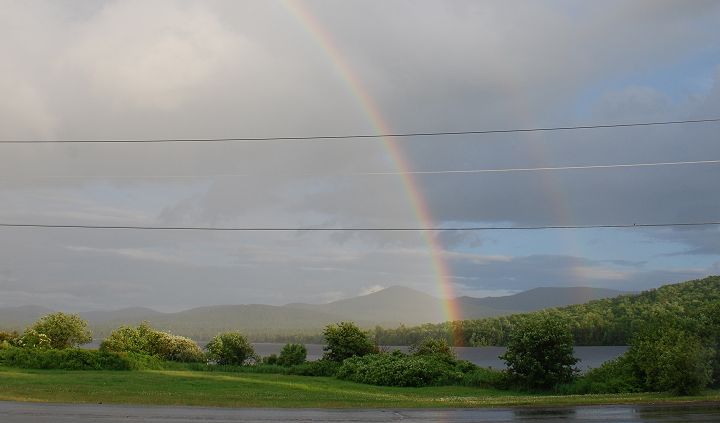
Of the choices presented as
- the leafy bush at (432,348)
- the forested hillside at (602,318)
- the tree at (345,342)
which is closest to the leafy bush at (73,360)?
the tree at (345,342)

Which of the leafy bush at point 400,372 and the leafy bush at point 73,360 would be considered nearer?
the leafy bush at point 400,372

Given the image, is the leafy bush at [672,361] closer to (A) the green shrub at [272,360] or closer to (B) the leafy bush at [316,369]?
(B) the leafy bush at [316,369]

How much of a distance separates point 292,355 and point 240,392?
14.0m

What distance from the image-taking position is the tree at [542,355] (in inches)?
1366

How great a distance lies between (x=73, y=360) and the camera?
39719 mm

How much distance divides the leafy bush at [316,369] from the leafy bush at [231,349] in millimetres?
5177

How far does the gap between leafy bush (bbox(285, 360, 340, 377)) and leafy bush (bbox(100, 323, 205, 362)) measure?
27.7ft

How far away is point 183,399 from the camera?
2623cm

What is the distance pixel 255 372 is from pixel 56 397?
15583 millimetres

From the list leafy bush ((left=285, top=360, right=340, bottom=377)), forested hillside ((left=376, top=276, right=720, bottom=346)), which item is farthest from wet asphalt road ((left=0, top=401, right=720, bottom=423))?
forested hillside ((left=376, top=276, right=720, bottom=346))

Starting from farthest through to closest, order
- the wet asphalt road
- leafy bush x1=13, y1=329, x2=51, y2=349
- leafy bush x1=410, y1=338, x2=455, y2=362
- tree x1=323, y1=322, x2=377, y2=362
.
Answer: leafy bush x1=13, y1=329, x2=51, y2=349, leafy bush x1=410, y1=338, x2=455, y2=362, tree x1=323, y1=322, x2=377, y2=362, the wet asphalt road

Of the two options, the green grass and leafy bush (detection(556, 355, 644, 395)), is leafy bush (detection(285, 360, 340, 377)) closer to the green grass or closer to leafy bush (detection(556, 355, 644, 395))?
the green grass

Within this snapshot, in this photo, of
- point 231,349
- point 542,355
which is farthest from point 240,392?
point 231,349

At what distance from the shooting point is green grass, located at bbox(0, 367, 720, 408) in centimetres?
2606
